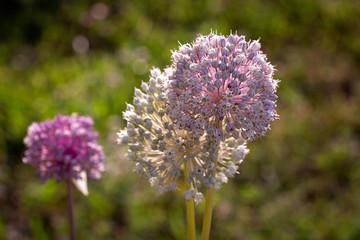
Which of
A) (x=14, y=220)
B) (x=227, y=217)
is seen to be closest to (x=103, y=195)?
(x=14, y=220)

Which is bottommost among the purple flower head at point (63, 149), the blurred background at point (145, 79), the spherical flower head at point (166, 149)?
the spherical flower head at point (166, 149)

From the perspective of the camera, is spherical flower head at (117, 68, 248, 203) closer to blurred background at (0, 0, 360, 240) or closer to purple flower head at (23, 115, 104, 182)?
purple flower head at (23, 115, 104, 182)

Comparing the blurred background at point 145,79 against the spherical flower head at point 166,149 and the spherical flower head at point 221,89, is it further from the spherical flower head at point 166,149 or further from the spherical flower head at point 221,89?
the spherical flower head at point 221,89

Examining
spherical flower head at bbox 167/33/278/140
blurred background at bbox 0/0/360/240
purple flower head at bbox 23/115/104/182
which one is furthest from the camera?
blurred background at bbox 0/0/360/240

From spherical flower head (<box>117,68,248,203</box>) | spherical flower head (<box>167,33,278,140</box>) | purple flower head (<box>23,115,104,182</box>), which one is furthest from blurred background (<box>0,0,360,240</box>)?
spherical flower head (<box>167,33,278,140</box>)

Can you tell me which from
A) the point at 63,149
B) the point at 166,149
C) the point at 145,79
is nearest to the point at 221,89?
the point at 166,149

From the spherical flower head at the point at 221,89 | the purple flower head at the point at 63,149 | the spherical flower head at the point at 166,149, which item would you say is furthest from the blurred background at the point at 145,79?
the spherical flower head at the point at 221,89
